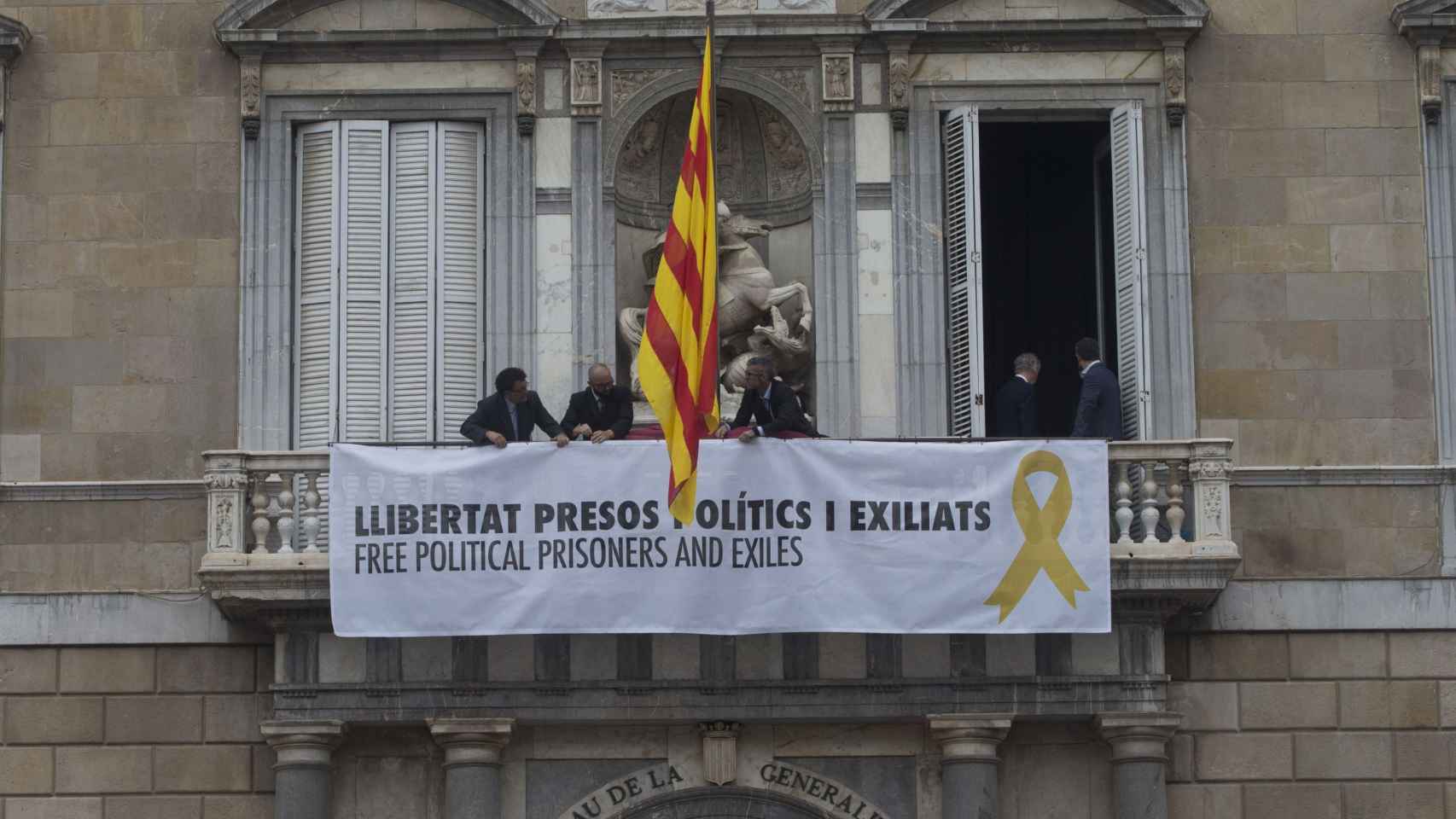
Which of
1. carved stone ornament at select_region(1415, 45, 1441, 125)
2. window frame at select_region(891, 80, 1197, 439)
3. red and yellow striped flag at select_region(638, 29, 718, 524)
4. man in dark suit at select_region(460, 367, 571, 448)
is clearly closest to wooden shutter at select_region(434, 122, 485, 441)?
man in dark suit at select_region(460, 367, 571, 448)

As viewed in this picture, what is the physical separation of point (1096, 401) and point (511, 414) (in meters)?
4.96

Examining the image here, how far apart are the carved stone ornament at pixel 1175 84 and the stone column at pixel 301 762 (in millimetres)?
8989

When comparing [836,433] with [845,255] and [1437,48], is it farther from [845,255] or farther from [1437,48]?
[1437,48]

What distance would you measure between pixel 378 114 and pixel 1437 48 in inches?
369

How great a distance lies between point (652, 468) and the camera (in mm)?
26031

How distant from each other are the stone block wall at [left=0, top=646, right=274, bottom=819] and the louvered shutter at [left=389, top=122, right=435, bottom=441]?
2.52 meters

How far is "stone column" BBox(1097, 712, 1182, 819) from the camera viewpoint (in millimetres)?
26016

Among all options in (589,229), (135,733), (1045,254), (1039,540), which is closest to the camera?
(1039,540)

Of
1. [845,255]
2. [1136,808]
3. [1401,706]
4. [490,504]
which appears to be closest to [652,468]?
[490,504]

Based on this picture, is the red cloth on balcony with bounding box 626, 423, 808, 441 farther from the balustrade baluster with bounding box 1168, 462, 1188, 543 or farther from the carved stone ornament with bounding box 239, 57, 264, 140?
the carved stone ornament with bounding box 239, 57, 264, 140

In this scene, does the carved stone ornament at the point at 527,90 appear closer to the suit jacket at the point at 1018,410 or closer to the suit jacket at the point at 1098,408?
the suit jacket at the point at 1018,410

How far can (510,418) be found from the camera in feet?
87.3

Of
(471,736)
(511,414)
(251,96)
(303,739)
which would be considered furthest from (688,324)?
(251,96)

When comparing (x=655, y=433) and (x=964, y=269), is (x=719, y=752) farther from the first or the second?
(x=964, y=269)
